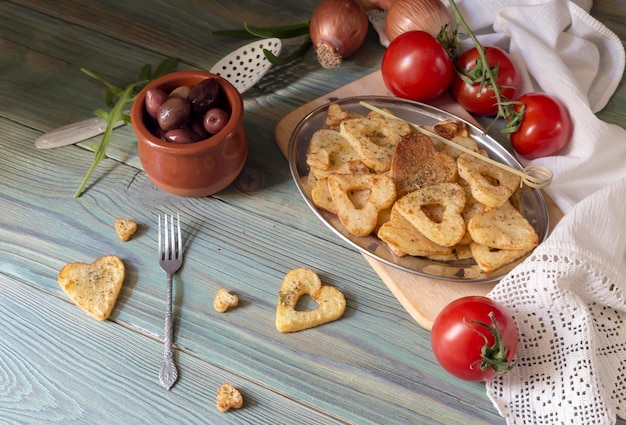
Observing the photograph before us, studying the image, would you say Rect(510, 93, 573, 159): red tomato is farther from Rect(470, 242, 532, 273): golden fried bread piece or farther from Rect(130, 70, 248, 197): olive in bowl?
Rect(130, 70, 248, 197): olive in bowl

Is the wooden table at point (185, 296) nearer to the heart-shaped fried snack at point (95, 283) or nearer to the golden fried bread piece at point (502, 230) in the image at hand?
the heart-shaped fried snack at point (95, 283)

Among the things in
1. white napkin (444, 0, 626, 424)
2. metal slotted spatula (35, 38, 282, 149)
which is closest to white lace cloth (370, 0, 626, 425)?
white napkin (444, 0, 626, 424)

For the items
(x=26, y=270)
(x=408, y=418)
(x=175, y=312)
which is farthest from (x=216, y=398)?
(x=26, y=270)

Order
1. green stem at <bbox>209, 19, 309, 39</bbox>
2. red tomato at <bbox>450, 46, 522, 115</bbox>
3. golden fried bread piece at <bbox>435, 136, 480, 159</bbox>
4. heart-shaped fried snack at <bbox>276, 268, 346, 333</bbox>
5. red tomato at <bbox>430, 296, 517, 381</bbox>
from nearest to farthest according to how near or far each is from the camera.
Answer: red tomato at <bbox>430, 296, 517, 381</bbox>
heart-shaped fried snack at <bbox>276, 268, 346, 333</bbox>
golden fried bread piece at <bbox>435, 136, 480, 159</bbox>
red tomato at <bbox>450, 46, 522, 115</bbox>
green stem at <bbox>209, 19, 309, 39</bbox>

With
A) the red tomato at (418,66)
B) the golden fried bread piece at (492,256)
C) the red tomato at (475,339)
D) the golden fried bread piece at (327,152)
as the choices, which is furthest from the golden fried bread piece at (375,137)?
the red tomato at (475,339)

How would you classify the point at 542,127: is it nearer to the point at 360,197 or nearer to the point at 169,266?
the point at 360,197

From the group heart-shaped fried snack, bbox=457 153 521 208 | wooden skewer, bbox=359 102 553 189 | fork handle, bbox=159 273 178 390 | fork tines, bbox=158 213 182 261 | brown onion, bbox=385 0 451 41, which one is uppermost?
brown onion, bbox=385 0 451 41

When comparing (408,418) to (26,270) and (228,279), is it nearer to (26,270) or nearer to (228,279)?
(228,279)
